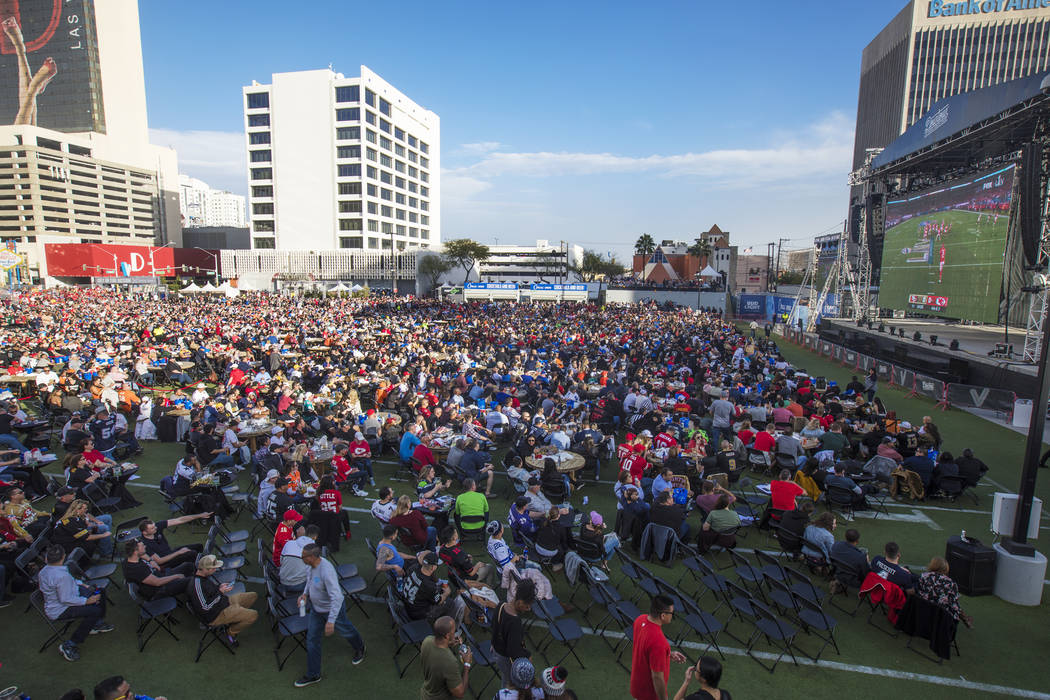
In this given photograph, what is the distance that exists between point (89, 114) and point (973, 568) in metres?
162

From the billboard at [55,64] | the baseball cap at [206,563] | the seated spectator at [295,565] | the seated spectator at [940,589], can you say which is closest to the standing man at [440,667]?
the seated spectator at [295,565]

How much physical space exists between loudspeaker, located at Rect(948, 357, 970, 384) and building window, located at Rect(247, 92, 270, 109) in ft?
271

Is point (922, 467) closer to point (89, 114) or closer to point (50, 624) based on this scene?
point (50, 624)

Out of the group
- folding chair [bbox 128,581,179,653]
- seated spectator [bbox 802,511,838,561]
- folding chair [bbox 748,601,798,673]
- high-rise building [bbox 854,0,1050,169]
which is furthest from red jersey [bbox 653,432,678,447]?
high-rise building [bbox 854,0,1050,169]

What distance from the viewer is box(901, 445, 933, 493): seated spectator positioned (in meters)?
9.82

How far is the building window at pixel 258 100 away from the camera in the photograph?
239ft

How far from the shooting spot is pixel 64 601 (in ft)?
17.9

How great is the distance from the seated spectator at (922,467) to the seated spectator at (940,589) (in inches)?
189

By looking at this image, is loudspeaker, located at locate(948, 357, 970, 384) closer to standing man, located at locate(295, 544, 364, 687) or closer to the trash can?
the trash can

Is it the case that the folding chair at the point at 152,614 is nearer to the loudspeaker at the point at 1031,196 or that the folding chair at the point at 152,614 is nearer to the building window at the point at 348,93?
the loudspeaker at the point at 1031,196

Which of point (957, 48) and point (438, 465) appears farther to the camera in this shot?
point (957, 48)

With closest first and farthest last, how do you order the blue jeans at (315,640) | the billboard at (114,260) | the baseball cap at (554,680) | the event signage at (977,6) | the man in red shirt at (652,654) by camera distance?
the baseball cap at (554,680), the man in red shirt at (652,654), the blue jeans at (315,640), the event signage at (977,6), the billboard at (114,260)

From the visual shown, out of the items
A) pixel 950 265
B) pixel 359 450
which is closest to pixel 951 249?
pixel 950 265

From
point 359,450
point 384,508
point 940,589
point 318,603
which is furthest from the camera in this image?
point 359,450
